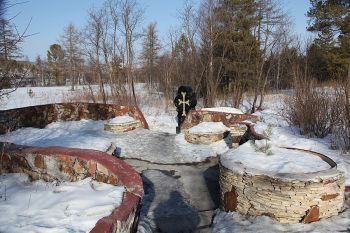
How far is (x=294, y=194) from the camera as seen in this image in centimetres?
470

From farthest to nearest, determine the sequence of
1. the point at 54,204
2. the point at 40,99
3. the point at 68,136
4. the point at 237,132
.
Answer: the point at 40,99, the point at 68,136, the point at 237,132, the point at 54,204

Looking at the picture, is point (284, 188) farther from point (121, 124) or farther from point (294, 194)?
point (121, 124)

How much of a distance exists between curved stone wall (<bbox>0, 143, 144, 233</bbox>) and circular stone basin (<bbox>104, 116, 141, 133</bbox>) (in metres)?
6.14

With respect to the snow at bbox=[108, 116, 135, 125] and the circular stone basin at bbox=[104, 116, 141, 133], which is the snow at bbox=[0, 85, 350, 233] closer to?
the circular stone basin at bbox=[104, 116, 141, 133]

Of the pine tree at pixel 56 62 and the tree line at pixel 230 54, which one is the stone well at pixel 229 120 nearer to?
the tree line at pixel 230 54

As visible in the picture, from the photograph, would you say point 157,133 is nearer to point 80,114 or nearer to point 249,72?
point 80,114

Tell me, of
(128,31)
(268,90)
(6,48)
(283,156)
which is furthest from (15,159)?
(268,90)

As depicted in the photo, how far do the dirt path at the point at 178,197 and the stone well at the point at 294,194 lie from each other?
33.2 inches

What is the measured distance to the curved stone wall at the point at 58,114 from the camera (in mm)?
10828

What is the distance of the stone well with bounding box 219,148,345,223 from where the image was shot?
4.70m

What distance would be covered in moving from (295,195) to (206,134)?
5148 millimetres

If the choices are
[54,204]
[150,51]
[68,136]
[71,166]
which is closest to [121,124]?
[68,136]

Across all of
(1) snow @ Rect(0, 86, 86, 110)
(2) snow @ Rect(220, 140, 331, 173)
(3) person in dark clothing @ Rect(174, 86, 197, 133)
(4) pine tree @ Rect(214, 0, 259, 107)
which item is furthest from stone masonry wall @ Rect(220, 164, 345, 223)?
(4) pine tree @ Rect(214, 0, 259, 107)

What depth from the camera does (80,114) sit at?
12.7 metres
